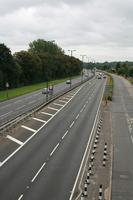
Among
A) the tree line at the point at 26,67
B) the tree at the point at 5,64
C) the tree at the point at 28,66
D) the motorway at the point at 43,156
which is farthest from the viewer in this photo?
the tree at the point at 28,66

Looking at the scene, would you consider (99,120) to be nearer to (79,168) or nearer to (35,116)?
(35,116)

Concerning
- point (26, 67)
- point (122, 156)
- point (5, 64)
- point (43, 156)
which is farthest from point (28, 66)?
point (43, 156)

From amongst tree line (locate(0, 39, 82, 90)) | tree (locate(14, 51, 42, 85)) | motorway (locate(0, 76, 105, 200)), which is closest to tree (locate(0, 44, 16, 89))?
tree line (locate(0, 39, 82, 90))

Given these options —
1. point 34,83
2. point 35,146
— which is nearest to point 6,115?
point 35,146

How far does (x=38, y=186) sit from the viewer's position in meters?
26.9

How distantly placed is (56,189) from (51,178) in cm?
228

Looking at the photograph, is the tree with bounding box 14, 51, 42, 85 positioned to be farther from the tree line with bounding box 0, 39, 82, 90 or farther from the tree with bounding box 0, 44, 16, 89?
the tree with bounding box 0, 44, 16, 89

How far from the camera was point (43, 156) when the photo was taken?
34.8m

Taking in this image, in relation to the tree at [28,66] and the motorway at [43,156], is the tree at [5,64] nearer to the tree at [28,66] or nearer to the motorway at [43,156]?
the tree at [28,66]

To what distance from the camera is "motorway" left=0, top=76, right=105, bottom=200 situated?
26234mm

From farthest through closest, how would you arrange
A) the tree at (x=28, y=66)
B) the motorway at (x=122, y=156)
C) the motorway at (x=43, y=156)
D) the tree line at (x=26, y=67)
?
the tree at (x=28, y=66) → the tree line at (x=26, y=67) → the motorway at (x=122, y=156) → the motorway at (x=43, y=156)

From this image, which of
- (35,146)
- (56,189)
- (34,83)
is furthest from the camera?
(34,83)

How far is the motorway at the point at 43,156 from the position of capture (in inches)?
1033

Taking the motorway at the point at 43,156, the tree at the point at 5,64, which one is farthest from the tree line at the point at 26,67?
the motorway at the point at 43,156
